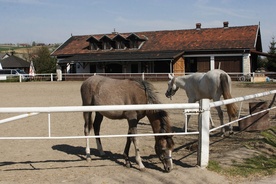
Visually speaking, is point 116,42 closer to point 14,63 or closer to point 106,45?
point 106,45

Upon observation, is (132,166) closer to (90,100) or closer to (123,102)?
(123,102)

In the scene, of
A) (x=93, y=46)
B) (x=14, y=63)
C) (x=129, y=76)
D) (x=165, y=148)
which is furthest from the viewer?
(x=14, y=63)

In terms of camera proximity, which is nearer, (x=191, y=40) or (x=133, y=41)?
(x=191, y=40)

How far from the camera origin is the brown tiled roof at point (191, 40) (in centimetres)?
4003

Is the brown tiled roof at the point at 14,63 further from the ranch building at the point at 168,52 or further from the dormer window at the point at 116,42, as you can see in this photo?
the dormer window at the point at 116,42

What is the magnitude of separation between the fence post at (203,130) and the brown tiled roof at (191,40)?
34.5m

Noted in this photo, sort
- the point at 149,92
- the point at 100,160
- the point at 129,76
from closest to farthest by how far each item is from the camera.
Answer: the point at 149,92
the point at 100,160
the point at 129,76

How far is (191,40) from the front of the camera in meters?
43.5

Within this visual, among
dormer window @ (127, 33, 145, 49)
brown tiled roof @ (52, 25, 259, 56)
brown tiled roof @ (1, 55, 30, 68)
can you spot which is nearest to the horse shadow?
brown tiled roof @ (52, 25, 259, 56)

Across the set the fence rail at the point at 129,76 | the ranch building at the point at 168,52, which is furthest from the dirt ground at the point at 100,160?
the ranch building at the point at 168,52

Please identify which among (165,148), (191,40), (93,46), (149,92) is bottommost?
(165,148)

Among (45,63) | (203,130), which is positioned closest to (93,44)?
(45,63)

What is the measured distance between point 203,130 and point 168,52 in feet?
123

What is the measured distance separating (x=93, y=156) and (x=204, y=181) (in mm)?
2549
